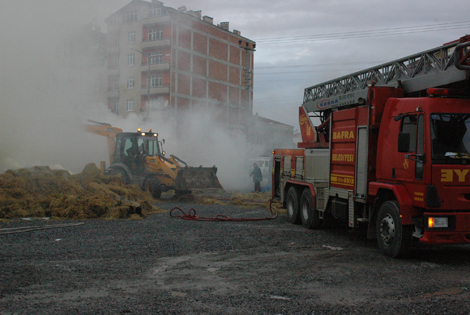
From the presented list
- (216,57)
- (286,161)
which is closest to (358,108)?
(286,161)

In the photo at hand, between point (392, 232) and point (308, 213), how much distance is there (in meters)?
3.69

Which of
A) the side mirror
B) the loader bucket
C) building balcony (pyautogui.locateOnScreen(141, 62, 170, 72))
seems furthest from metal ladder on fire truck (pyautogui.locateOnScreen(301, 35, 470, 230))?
building balcony (pyautogui.locateOnScreen(141, 62, 170, 72))

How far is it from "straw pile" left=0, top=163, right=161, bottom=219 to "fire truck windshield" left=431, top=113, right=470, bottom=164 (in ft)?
27.9

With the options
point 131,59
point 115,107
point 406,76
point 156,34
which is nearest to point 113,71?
point 131,59

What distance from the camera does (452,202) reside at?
690cm

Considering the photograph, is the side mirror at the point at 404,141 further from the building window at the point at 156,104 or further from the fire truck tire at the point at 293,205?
→ the building window at the point at 156,104

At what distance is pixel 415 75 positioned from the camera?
31.4 feet

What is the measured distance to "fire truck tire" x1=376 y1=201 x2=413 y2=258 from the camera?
7293mm

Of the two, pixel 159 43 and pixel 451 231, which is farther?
pixel 159 43

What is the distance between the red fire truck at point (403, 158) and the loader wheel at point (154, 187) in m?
9.12

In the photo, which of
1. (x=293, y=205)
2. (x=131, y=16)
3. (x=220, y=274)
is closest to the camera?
(x=220, y=274)

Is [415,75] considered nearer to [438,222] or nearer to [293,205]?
[438,222]

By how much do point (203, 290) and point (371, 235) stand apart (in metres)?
4.12

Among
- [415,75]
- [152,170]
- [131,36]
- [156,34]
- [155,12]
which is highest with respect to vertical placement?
[155,12]
